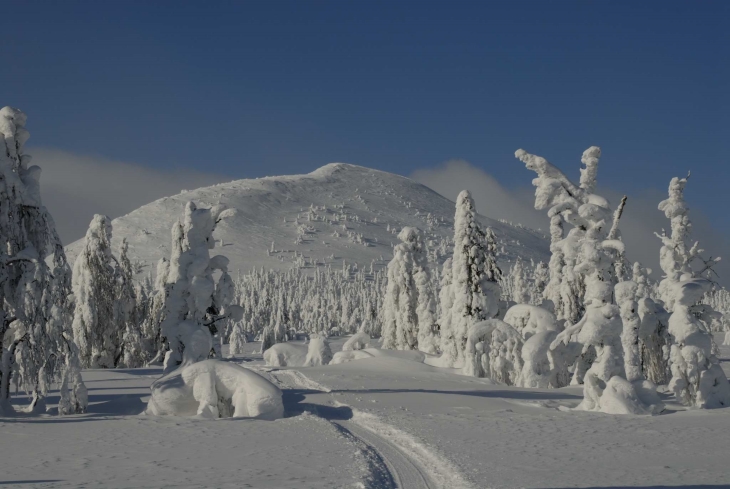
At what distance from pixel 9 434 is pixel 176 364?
1277 cm

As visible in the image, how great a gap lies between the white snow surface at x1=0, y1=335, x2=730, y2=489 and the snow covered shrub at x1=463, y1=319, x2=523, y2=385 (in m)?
7.41

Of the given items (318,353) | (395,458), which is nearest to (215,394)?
(395,458)

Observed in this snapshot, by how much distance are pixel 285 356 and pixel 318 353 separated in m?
2.69

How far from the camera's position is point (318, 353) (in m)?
45.9

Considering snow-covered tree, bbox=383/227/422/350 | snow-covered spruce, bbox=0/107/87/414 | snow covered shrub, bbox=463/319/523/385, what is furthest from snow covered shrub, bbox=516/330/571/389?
snow-covered tree, bbox=383/227/422/350

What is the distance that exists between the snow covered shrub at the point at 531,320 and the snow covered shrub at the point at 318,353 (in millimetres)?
17070

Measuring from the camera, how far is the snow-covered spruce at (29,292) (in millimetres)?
18766

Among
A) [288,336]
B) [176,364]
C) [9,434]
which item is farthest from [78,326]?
[288,336]

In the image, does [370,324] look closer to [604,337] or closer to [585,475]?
[604,337]

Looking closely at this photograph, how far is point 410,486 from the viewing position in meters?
11.2

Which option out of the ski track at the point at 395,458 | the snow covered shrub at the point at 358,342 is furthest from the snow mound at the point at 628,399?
the snow covered shrub at the point at 358,342

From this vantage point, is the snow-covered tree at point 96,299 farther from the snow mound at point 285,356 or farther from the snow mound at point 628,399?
the snow mound at point 628,399

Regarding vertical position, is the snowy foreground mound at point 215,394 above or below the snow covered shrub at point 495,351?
below

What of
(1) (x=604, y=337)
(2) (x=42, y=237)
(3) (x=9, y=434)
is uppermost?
(2) (x=42, y=237)
